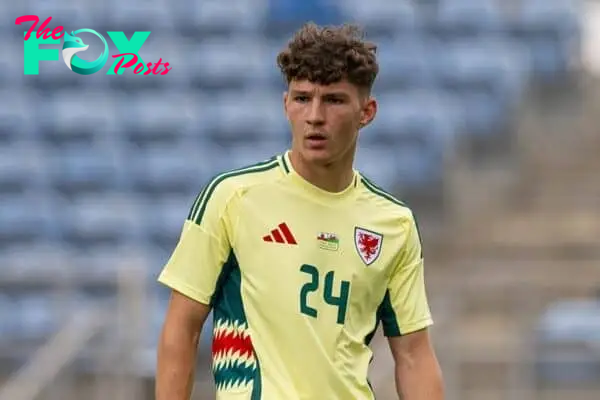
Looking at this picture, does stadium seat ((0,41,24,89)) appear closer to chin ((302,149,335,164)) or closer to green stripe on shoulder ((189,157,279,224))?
green stripe on shoulder ((189,157,279,224))

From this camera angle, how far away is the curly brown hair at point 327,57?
305cm

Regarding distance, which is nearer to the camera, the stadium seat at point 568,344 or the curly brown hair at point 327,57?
the curly brown hair at point 327,57

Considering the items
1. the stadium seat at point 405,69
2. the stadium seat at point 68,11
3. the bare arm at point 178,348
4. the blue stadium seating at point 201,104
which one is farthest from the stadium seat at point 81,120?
the bare arm at point 178,348

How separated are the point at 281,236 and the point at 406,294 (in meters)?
0.37

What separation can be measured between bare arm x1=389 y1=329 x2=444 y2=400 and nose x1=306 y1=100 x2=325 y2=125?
24.5 inches

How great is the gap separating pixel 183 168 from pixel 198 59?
41.7 inches

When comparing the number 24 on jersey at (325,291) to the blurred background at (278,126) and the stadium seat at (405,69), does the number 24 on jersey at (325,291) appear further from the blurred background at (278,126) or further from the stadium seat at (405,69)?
the stadium seat at (405,69)

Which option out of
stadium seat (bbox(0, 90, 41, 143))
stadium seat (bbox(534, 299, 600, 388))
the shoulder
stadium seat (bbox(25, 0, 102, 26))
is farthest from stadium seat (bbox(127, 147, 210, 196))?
the shoulder

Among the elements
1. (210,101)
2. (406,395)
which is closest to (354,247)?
(406,395)

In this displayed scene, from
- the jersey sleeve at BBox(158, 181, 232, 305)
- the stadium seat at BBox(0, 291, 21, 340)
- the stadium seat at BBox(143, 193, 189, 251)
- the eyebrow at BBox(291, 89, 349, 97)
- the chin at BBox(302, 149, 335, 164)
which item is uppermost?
the eyebrow at BBox(291, 89, 349, 97)

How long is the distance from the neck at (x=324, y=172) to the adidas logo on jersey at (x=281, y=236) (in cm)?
13

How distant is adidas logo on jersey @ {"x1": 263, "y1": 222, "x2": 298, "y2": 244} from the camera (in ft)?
10.2

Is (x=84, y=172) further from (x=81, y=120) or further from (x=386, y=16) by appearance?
(x=386, y=16)

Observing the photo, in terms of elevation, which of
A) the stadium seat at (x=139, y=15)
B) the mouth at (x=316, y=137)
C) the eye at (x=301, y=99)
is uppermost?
the stadium seat at (x=139, y=15)
